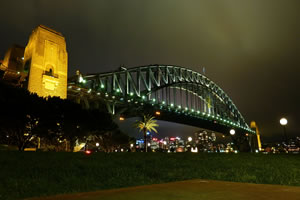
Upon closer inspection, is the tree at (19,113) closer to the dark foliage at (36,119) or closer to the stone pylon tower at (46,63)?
the dark foliage at (36,119)

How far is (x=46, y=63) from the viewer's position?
146 feet

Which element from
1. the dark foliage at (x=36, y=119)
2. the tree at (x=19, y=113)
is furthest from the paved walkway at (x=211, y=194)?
the dark foliage at (x=36, y=119)

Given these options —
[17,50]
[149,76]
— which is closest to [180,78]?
[149,76]

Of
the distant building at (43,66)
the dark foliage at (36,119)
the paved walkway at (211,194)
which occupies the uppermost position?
the distant building at (43,66)

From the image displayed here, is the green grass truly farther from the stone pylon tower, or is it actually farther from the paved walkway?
the stone pylon tower

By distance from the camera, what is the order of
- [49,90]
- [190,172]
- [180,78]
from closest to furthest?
1. [190,172]
2. [49,90]
3. [180,78]

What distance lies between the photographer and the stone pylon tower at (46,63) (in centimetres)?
4250

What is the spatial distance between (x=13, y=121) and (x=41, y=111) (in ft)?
12.4

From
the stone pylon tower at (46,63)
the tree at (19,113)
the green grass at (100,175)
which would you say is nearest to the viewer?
the green grass at (100,175)

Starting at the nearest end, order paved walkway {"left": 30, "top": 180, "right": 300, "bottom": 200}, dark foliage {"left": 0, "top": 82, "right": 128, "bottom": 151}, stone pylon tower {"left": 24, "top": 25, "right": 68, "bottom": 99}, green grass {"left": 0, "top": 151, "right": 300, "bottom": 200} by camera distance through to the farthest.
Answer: paved walkway {"left": 30, "top": 180, "right": 300, "bottom": 200}
green grass {"left": 0, "top": 151, "right": 300, "bottom": 200}
dark foliage {"left": 0, "top": 82, "right": 128, "bottom": 151}
stone pylon tower {"left": 24, "top": 25, "right": 68, "bottom": 99}

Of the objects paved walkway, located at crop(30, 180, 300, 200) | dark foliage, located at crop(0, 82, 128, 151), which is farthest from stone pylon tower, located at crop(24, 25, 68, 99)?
paved walkway, located at crop(30, 180, 300, 200)

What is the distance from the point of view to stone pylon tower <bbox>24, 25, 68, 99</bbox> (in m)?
42.5

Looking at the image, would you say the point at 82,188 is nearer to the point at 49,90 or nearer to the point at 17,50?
the point at 49,90

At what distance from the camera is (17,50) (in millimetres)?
56094
